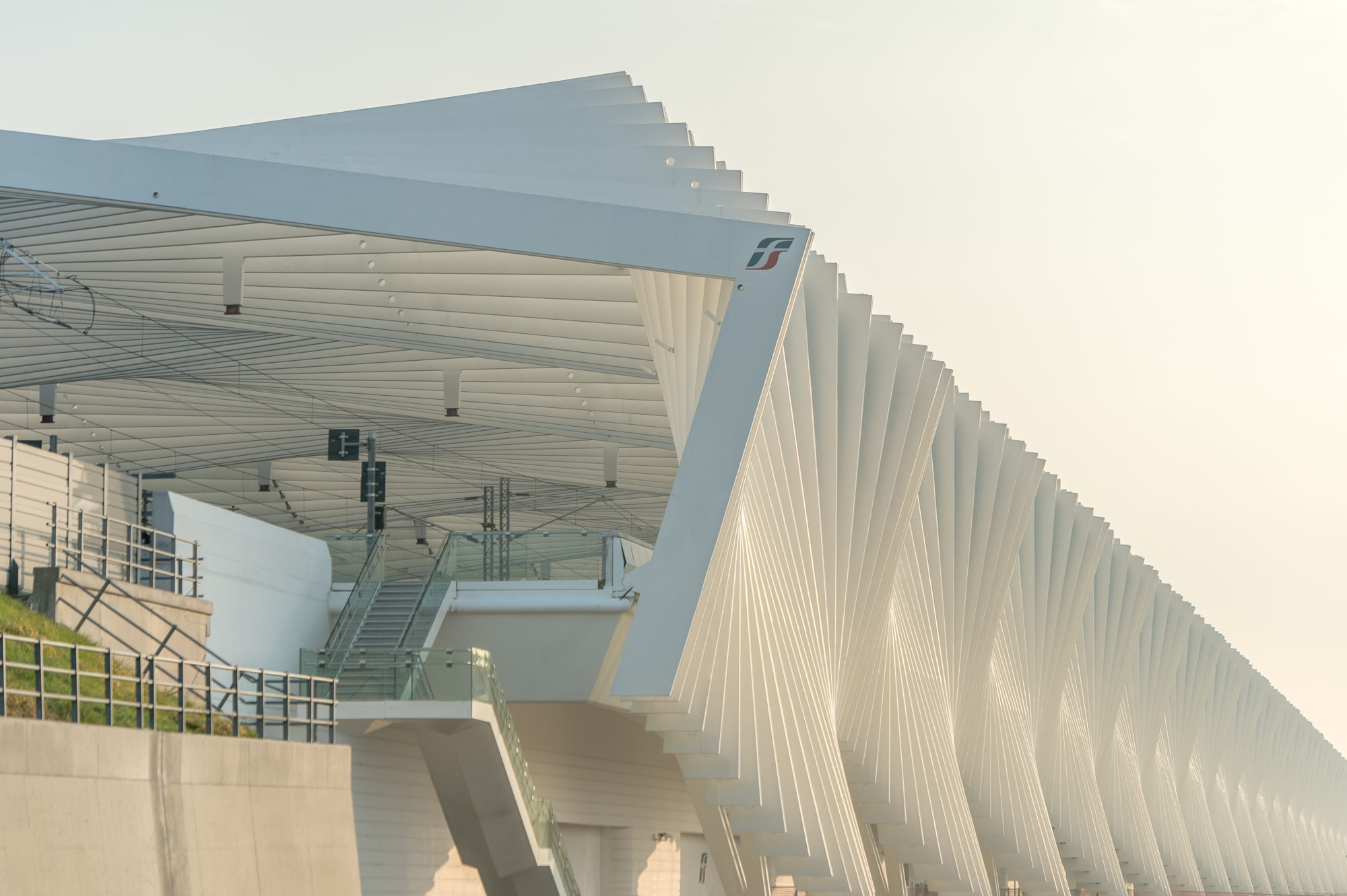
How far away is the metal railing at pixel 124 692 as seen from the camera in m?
12.0

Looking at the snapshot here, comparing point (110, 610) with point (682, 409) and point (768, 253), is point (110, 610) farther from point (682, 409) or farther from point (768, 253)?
point (682, 409)

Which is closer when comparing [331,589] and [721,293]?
[721,293]

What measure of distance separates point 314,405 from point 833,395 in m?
18.6

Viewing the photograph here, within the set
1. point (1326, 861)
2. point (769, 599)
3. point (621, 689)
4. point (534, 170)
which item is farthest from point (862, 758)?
point (1326, 861)

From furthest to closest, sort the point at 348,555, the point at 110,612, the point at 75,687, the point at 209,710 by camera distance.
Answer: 1. the point at 348,555
2. the point at 110,612
3. the point at 209,710
4. the point at 75,687

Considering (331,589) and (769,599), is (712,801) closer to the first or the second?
(769,599)

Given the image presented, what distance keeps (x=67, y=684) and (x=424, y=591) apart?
12.2 meters

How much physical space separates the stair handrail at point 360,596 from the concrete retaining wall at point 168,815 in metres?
11.0

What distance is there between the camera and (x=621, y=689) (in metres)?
18.9

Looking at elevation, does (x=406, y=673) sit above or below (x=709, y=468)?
below

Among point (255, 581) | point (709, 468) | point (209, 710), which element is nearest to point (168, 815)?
point (209, 710)

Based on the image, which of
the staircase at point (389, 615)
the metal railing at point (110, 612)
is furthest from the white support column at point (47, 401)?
the metal railing at point (110, 612)

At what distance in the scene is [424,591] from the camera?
87.0 ft

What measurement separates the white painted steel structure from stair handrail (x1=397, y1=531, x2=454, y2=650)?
1.83ft
